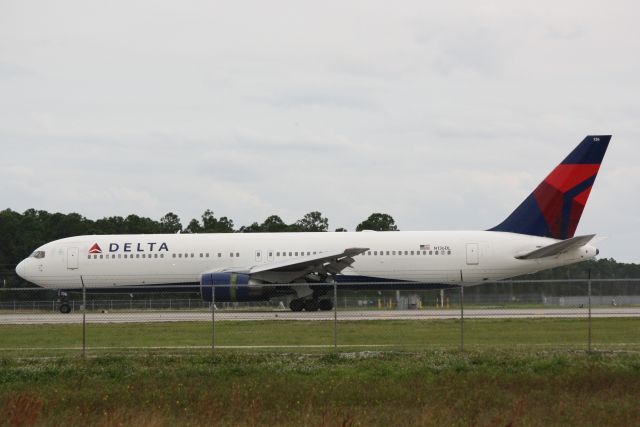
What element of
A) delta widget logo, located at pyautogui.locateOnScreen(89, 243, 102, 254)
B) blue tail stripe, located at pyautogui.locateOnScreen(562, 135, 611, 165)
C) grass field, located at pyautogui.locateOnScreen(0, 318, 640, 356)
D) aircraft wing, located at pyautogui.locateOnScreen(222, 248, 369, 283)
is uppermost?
blue tail stripe, located at pyautogui.locateOnScreen(562, 135, 611, 165)

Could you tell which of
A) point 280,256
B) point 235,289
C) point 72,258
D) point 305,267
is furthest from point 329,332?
point 72,258

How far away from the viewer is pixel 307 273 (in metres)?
34.2

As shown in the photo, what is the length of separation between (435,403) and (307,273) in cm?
2244

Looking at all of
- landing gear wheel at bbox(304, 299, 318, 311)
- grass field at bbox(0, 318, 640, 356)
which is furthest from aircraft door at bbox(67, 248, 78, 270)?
grass field at bbox(0, 318, 640, 356)

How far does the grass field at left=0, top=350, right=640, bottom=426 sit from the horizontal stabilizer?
16122mm

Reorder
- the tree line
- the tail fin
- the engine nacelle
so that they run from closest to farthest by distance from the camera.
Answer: the engine nacelle
the tail fin
the tree line

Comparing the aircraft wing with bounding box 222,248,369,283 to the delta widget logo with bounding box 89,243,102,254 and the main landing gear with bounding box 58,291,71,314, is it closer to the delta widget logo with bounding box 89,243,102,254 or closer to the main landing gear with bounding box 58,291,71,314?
the delta widget logo with bounding box 89,243,102,254

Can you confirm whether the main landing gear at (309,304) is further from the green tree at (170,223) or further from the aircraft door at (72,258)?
the green tree at (170,223)

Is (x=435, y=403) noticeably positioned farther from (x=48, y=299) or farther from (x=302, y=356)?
(x=48, y=299)

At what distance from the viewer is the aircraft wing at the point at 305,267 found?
108 ft

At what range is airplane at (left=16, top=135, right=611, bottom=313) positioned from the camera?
3344cm

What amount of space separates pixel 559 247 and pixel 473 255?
3.23 meters

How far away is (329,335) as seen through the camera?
70.6ft

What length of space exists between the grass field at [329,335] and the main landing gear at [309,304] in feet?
25.1
